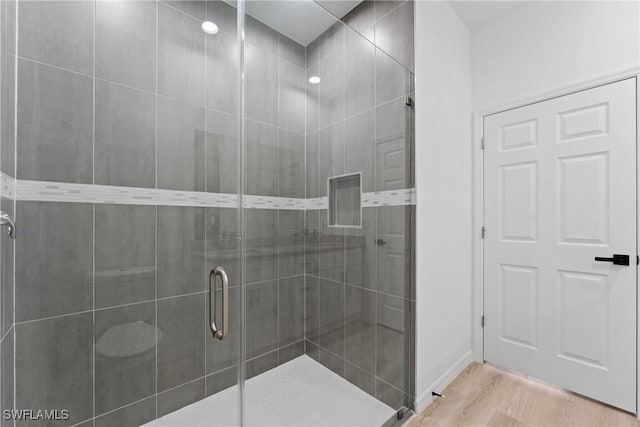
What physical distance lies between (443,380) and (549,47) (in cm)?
269

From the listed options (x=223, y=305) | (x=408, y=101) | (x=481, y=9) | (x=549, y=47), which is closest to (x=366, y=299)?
(x=223, y=305)

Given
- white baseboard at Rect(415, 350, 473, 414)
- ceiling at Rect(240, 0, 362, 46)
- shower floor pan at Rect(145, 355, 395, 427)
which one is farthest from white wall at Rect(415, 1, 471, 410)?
ceiling at Rect(240, 0, 362, 46)

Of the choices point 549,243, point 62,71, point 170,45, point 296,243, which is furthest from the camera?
point 549,243

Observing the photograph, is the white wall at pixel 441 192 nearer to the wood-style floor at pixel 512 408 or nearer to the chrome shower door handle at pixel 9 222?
the wood-style floor at pixel 512 408

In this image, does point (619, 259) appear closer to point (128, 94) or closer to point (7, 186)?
point (128, 94)

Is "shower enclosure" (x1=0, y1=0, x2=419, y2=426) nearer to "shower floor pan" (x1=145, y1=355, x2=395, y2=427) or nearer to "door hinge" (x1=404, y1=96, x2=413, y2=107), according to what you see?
"shower floor pan" (x1=145, y1=355, x2=395, y2=427)

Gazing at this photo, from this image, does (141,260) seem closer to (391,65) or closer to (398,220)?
(398,220)

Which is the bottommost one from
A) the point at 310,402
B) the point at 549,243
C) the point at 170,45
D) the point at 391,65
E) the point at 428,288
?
the point at 310,402

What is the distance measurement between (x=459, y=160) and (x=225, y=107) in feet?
6.44

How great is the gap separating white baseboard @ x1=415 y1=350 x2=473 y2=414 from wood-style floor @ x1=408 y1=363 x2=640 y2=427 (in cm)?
3

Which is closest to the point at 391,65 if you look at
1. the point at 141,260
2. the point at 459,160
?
the point at 459,160

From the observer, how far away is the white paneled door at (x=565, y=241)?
1.82 metres

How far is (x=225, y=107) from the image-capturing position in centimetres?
139

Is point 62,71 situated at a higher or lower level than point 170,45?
lower
